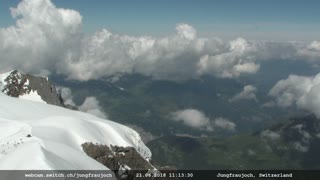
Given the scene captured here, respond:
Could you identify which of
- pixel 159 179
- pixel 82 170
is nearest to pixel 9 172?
pixel 82 170

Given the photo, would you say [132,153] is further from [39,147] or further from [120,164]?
[39,147]

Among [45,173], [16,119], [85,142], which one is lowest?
[45,173]

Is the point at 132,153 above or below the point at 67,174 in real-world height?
above

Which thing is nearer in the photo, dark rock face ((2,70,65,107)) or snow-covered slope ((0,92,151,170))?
snow-covered slope ((0,92,151,170))

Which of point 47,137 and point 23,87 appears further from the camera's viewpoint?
point 23,87

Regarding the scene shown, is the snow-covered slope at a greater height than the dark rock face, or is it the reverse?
the dark rock face

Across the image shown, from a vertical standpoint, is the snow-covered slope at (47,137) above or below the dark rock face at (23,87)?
below

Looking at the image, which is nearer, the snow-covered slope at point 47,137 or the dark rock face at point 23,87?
the snow-covered slope at point 47,137

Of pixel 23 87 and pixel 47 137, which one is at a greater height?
pixel 23 87
